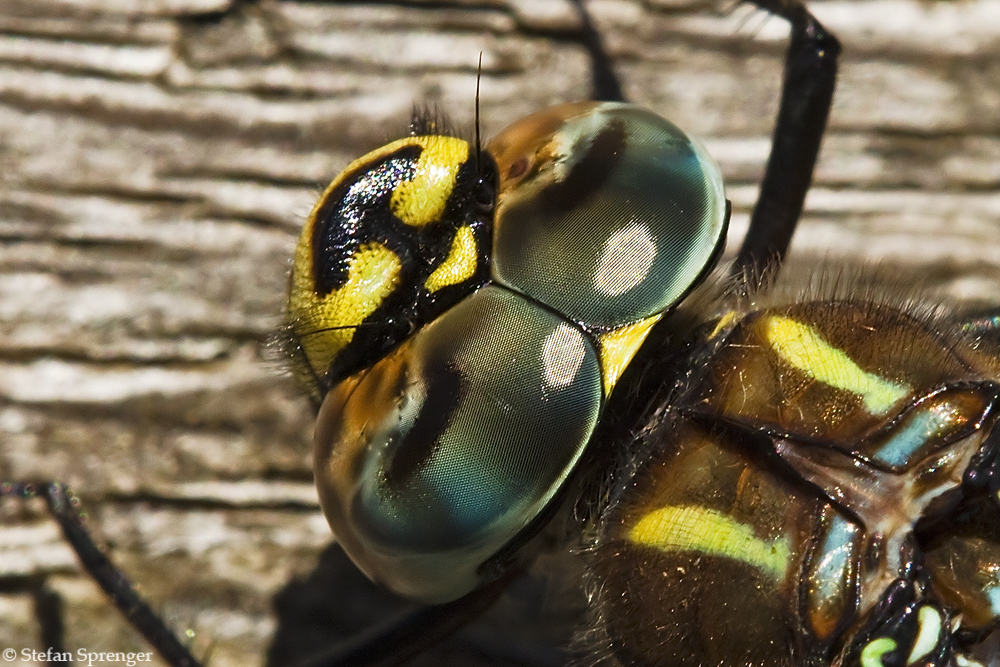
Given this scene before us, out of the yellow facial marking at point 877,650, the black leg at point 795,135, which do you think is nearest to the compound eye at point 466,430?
the yellow facial marking at point 877,650

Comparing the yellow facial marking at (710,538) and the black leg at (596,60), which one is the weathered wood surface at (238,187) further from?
the yellow facial marking at (710,538)

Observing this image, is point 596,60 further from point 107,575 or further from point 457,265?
point 107,575

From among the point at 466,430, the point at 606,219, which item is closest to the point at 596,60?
the point at 606,219

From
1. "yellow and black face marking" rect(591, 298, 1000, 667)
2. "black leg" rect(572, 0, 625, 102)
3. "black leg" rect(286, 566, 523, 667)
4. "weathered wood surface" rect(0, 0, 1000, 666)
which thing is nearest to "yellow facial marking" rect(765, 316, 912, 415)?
"yellow and black face marking" rect(591, 298, 1000, 667)

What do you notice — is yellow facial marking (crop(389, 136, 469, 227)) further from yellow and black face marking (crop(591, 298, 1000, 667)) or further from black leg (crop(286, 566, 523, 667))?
black leg (crop(286, 566, 523, 667))

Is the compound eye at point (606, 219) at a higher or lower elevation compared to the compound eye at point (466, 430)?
higher
